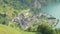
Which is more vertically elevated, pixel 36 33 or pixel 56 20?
pixel 56 20

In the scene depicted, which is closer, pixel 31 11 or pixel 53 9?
pixel 53 9

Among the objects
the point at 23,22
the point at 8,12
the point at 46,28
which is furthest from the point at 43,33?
the point at 8,12

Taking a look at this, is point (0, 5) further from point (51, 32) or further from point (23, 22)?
point (51, 32)

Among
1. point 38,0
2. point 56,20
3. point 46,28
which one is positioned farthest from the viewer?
point 38,0

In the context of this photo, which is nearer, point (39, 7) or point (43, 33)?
point (43, 33)

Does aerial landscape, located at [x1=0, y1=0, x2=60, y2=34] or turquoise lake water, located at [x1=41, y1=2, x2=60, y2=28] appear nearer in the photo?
aerial landscape, located at [x1=0, y1=0, x2=60, y2=34]

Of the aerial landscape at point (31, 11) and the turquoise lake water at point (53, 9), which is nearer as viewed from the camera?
the aerial landscape at point (31, 11)

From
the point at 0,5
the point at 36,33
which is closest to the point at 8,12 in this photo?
the point at 0,5

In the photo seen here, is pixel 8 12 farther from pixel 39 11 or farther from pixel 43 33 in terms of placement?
pixel 43 33

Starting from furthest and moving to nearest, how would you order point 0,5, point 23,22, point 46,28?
point 0,5 < point 23,22 < point 46,28

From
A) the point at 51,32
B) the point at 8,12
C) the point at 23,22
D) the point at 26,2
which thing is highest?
the point at 26,2
